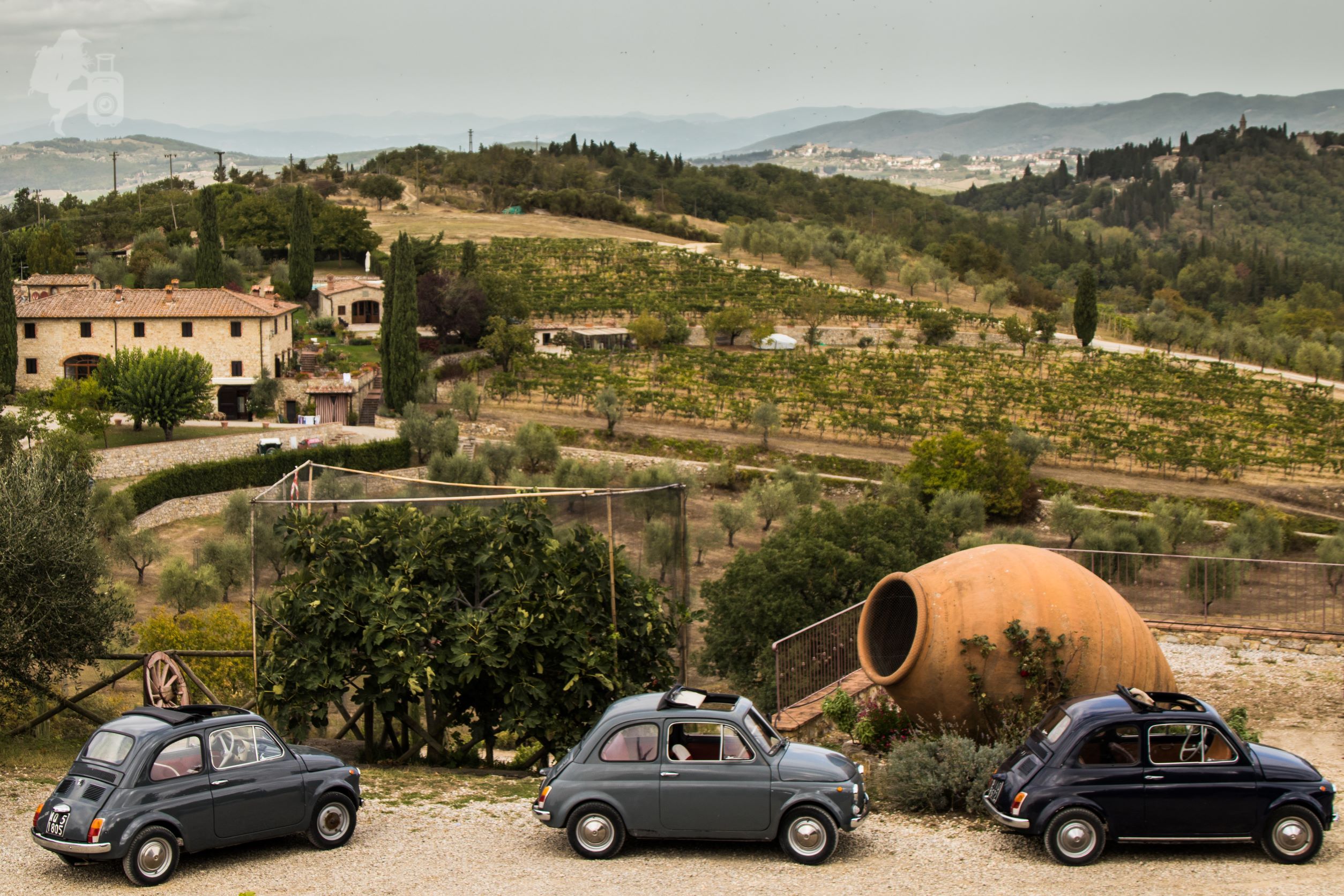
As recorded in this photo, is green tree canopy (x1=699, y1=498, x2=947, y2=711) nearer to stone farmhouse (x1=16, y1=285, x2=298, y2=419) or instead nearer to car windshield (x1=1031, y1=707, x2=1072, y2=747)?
car windshield (x1=1031, y1=707, x2=1072, y2=747)

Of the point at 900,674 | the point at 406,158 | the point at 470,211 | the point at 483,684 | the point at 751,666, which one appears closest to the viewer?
the point at 900,674

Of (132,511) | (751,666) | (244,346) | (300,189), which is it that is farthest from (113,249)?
(751,666)

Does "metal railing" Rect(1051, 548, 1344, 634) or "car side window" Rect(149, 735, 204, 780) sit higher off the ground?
"car side window" Rect(149, 735, 204, 780)

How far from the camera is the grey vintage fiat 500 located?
8.73 meters

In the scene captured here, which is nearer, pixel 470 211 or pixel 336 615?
pixel 336 615

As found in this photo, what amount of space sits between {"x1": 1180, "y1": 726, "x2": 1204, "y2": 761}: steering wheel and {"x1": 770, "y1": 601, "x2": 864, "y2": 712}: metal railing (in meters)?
5.80

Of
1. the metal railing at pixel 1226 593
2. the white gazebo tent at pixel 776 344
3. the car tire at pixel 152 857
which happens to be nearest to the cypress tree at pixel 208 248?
the white gazebo tent at pixel 776 344

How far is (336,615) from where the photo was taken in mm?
11859

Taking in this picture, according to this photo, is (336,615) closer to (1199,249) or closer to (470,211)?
(470,211)

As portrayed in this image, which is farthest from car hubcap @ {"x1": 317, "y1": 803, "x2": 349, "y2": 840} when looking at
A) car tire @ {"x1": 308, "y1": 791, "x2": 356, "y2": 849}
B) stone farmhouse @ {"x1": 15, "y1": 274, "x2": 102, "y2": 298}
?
stone farmhouse @ {"x1": 15, "y1": 274, "x2": 102, "y2": 298}

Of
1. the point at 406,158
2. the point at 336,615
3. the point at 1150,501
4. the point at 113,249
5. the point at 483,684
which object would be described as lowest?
the point at 1150,501

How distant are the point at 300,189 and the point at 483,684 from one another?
58.6 m

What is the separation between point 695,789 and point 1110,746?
298 cm

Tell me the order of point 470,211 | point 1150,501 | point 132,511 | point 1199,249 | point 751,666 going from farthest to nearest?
point 1199,249
point 470,211
point 1150,501
point 132,511
point 751,666
